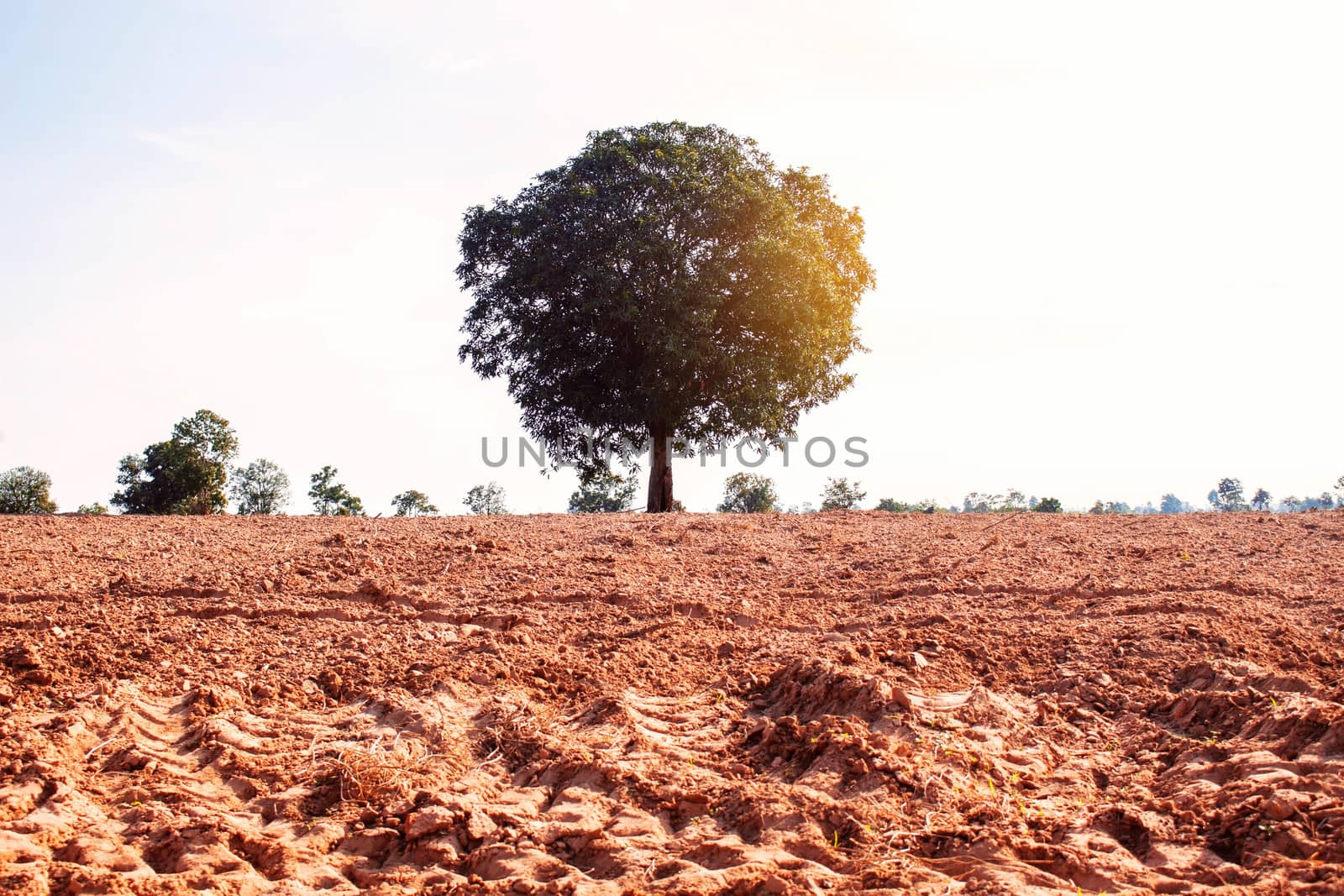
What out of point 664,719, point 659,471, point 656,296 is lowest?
point 664,719

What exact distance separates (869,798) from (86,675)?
4.98 m

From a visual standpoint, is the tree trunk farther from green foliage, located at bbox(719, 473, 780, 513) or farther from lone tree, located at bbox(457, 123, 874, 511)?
green foliage, located at bbox(719, 473, 780, 513)

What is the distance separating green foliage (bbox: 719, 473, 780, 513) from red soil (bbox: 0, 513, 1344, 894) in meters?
23.2

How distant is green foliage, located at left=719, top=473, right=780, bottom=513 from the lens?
33188 millimetres

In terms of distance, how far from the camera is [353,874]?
466 centimetres

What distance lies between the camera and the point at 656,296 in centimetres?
1808

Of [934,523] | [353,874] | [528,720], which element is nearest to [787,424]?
[934,523]

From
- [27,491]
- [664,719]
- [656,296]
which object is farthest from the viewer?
[27,491]

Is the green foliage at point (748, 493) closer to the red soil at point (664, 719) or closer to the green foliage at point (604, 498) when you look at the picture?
the green foliage at point (604, 498)

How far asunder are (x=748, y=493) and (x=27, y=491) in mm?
20037

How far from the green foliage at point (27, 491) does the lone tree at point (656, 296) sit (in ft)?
38.1

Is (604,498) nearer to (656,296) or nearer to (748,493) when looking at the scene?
(748,493)

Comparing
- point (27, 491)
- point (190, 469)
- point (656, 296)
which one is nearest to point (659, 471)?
point (656, 296)

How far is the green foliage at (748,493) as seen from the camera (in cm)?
3319
